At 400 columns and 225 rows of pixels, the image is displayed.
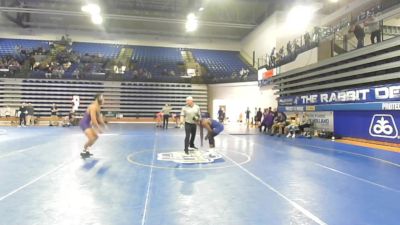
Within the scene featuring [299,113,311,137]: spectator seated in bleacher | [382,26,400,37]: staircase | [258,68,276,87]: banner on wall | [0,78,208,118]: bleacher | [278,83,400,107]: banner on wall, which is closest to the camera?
[278,83,400,107]: banner on wall

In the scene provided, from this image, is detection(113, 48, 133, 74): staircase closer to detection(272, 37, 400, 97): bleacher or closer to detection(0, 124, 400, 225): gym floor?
detection(272, 37, 400, 97): bleacher

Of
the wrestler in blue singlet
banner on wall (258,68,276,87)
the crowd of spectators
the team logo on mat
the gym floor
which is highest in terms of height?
banner on wall (258,68,276,87)

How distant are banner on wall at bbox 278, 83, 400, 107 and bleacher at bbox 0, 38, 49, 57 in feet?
81.6

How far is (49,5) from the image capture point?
88.6 ft

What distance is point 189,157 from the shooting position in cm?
838

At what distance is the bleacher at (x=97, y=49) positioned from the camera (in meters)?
31.3

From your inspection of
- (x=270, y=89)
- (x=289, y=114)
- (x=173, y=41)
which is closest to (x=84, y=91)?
(x=173, y=41)

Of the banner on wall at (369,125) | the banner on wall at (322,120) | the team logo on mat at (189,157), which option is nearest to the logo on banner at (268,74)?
the banner on wall at (322,120)

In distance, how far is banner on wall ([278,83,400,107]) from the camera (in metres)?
11.3

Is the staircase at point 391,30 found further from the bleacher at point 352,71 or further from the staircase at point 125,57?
the staircase at point 125,57

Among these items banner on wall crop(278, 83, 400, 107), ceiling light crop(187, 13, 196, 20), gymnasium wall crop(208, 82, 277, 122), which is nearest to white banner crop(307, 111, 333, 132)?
banner on wall crop(278, 83, 400, 107)

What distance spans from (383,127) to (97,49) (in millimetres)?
27433

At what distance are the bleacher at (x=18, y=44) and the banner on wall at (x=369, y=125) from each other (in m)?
27.5

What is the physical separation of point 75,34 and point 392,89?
30.2 m
